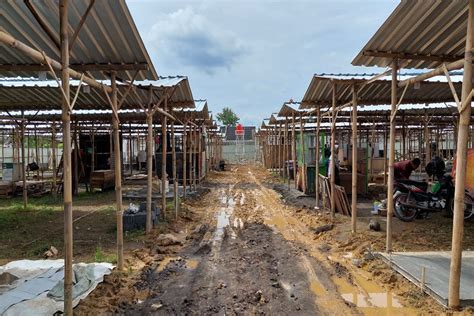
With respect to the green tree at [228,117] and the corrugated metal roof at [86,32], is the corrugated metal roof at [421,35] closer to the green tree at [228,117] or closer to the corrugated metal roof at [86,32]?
the corrugated metal roof at [86,32]

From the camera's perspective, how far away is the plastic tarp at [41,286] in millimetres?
3891

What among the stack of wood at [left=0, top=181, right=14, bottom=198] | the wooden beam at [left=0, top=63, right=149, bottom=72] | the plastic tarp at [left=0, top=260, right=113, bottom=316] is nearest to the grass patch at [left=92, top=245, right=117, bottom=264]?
the plastic tarp at [left=0, top=260, right=113, bottom=316]

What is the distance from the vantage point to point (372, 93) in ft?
31.8

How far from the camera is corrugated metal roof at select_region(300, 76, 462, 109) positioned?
8969 mm

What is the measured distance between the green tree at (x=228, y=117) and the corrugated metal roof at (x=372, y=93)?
5837 centimetres

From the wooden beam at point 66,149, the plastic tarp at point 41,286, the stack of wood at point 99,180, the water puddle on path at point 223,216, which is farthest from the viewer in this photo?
the stack of wood at point 99,180

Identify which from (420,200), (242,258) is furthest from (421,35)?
(420,200)

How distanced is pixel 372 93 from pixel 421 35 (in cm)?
436

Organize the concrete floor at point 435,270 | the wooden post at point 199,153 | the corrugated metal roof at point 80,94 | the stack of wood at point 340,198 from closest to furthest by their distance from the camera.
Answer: the concrete floor at point 435,270 → the corrugated metal roof at point 80,94 → the stack of wood at point 340,198 → the wooden post at point 199,153

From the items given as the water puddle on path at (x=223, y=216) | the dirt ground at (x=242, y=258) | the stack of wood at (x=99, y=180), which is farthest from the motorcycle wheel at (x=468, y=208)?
the stack of wood at (x=99, y=180)

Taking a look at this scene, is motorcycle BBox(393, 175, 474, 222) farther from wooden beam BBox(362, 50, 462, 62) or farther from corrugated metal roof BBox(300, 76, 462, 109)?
wooden beam BBox(362, 50, 462, 62)

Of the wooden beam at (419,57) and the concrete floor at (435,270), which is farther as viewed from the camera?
the wooden beam at (419,57)

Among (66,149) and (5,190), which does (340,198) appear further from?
(5,190)

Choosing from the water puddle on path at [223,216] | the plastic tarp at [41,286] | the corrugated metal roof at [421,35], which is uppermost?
the corrugated metal roof at [421,35]
